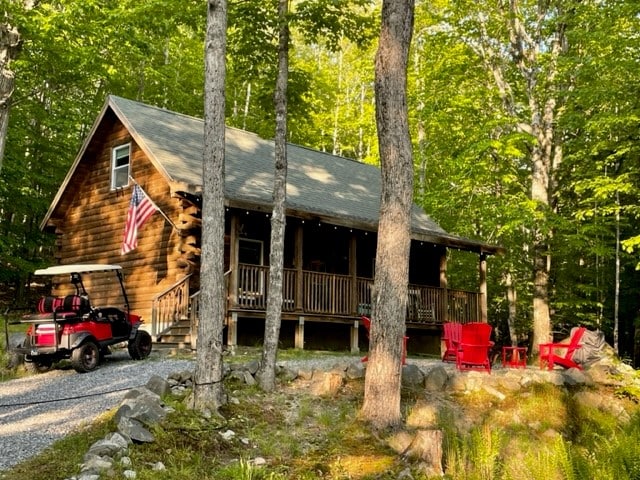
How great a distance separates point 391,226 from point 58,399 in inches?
208

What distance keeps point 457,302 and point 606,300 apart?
8.04 meters

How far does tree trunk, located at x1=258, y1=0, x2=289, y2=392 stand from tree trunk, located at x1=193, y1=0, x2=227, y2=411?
1.40 m

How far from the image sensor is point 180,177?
1462cm

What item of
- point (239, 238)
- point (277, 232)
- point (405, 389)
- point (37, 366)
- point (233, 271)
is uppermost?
point (239, 238)

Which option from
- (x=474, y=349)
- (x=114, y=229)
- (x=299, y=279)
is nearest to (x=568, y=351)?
→ (x=474, y=349)

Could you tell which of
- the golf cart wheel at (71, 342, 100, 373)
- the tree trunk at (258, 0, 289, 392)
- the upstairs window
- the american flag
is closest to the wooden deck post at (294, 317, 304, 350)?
the american flag

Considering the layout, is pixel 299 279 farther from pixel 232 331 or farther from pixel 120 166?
pixel 120 166

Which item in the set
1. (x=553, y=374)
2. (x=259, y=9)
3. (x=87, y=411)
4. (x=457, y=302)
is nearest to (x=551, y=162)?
(x=457, y=302)

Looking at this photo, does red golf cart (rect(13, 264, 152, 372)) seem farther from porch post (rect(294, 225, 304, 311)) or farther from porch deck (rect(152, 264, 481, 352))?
porch post (rect(294, 225, 304, 311))

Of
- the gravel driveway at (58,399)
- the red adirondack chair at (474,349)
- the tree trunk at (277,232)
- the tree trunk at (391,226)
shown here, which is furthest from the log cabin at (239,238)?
the tree trunk at (391,226)

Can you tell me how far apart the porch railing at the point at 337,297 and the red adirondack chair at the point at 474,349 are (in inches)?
208

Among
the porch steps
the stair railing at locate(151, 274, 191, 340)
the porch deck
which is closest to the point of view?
the porch steps

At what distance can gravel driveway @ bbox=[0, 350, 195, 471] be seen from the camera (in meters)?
6.71

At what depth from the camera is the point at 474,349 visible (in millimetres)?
11102
